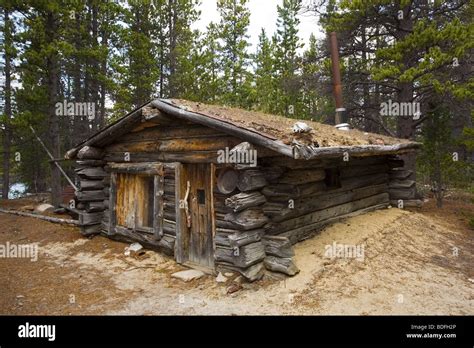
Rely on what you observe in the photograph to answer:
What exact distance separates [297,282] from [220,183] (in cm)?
231

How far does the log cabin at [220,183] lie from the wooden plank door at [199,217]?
0.07 ft

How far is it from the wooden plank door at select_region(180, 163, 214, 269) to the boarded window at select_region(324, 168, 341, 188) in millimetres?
2822

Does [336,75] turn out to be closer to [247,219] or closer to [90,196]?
[247,219]

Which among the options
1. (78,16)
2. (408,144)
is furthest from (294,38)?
(408,144)

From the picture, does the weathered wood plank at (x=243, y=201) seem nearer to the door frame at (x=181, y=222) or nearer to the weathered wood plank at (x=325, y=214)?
the weathered wood plank at (x=325, y=214)

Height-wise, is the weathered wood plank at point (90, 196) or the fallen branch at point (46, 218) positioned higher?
the weathered wood plank at point (90, 196)

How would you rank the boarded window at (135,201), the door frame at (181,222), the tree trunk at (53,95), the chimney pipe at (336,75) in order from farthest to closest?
the tree trunk at (53,95), the chimney pipe at (336,75), the boarded window at (135,201), the door frame at (181,222)

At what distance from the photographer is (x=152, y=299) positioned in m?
5.34

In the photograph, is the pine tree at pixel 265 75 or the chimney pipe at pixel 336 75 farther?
the pine tree at pixel 265 75

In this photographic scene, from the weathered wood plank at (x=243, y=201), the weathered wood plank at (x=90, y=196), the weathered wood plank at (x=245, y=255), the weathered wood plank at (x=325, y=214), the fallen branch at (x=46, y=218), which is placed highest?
the weathered wood plank at (x=243, y=201)

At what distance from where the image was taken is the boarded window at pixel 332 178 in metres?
7.28

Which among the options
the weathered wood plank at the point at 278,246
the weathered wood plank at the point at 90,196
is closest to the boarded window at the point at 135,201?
the weathered wood plank at the point at 90,196

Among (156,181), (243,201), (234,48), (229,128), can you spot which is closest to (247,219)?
(243,201)

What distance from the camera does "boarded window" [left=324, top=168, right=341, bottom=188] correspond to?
728cm
